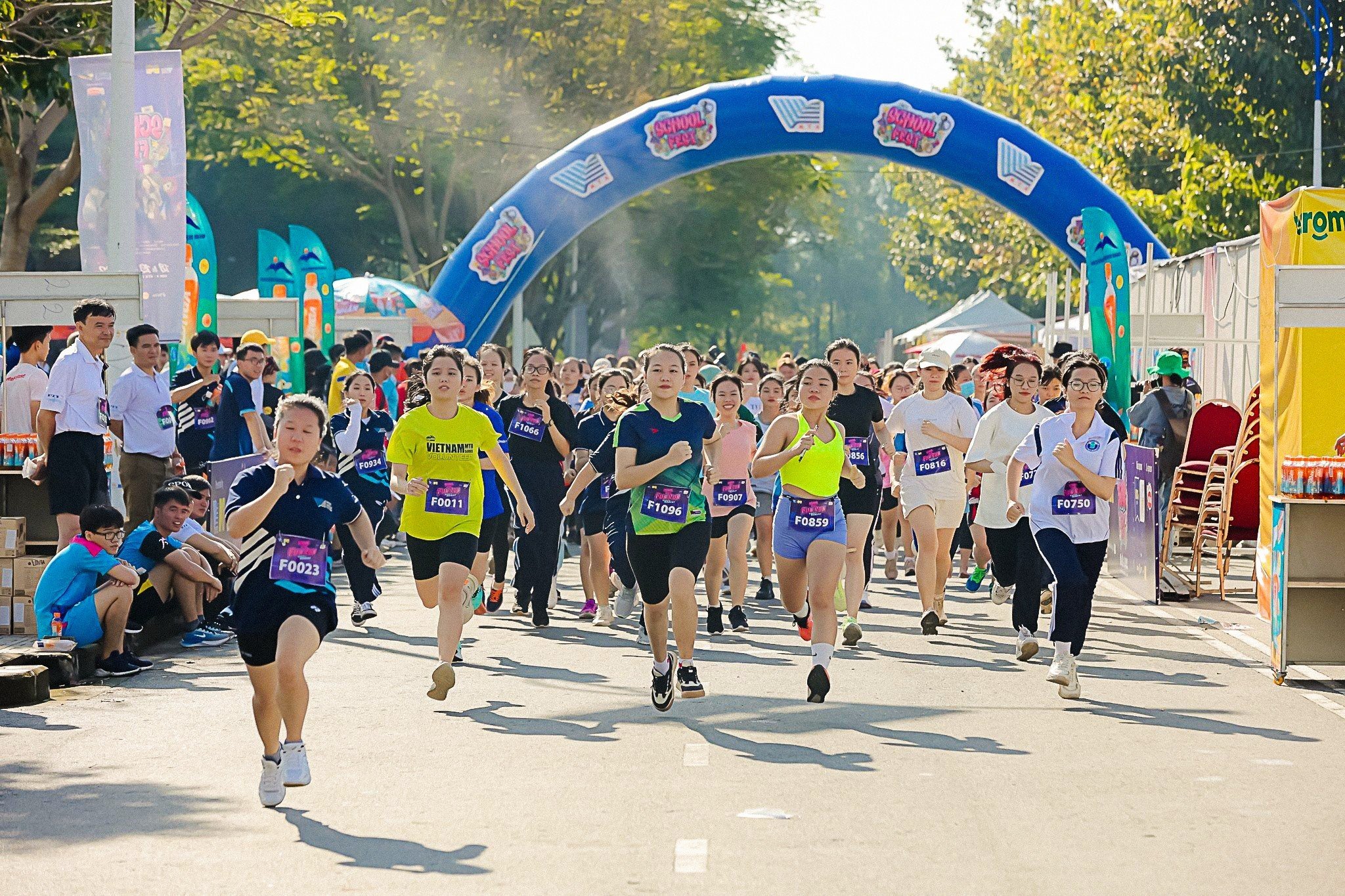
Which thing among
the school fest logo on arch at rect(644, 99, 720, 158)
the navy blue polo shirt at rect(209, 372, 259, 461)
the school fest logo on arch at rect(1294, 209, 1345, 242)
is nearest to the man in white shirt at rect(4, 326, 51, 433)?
the navy blue polo shirt at rect(209, 372, 259, 461)

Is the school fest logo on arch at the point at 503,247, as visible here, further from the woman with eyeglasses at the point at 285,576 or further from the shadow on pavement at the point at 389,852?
the shadow on pavement at the point at 389,852

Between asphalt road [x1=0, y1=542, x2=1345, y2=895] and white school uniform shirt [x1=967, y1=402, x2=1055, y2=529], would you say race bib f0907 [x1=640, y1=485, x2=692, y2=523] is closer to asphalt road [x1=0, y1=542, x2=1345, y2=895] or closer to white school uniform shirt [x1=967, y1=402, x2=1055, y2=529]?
asphalt road [x1=0, y1=542, x2=1345, y2=895]

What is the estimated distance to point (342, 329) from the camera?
27.4 m

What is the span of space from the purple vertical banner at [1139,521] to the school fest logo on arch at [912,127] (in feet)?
31.9

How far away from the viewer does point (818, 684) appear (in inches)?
375

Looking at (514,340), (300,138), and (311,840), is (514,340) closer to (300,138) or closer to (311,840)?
(300,138)

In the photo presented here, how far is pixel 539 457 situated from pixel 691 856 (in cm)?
729

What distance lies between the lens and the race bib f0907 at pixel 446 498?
32.4 feet

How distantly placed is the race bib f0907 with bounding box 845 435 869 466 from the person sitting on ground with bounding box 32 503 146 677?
4394 mm

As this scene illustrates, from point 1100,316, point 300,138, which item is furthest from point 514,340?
point 1100,316

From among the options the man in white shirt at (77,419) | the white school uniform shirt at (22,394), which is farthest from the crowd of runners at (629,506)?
the white school uniform shirt at (22,394)

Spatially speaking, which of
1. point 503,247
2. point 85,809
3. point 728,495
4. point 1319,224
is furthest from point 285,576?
point 503,247

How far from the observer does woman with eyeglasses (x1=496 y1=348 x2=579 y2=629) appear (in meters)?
13.1

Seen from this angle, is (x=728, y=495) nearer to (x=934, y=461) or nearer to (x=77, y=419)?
(x=934, y=461)
